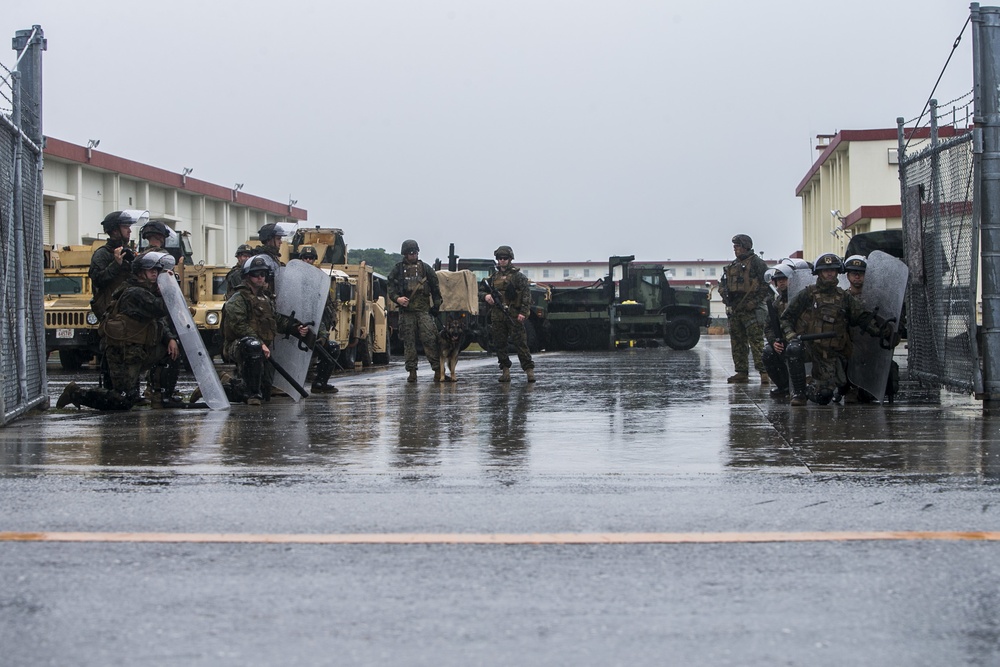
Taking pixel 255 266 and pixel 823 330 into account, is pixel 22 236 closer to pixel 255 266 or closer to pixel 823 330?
pixel 255 266

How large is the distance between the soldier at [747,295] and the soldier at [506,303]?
→ 2454 millimetres

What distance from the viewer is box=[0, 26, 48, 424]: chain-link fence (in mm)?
10688

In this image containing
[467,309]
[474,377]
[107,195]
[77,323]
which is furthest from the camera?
[107,195]

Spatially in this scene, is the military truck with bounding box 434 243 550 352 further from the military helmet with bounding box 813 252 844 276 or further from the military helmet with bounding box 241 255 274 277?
the military helmet with bounding box 813 252 844 276

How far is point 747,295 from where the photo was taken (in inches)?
620

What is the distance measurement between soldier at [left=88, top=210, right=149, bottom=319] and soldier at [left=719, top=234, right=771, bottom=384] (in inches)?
278

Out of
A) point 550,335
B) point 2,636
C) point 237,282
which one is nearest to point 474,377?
point 237,282

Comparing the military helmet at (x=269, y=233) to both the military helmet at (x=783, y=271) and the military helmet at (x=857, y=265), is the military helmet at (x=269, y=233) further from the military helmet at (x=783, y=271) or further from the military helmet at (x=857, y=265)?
the military helmet at (x=857, y=265)

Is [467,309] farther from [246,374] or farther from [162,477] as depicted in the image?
[162,477]

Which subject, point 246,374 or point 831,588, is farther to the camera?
point 246,374

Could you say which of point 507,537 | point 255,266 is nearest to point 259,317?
point 255,266

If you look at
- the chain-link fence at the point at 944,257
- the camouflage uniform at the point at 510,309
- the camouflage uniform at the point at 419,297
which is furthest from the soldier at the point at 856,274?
the camouflage uniform at the point at 419,297

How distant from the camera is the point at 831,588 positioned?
14.3 ft

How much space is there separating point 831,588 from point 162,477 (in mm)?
4012
